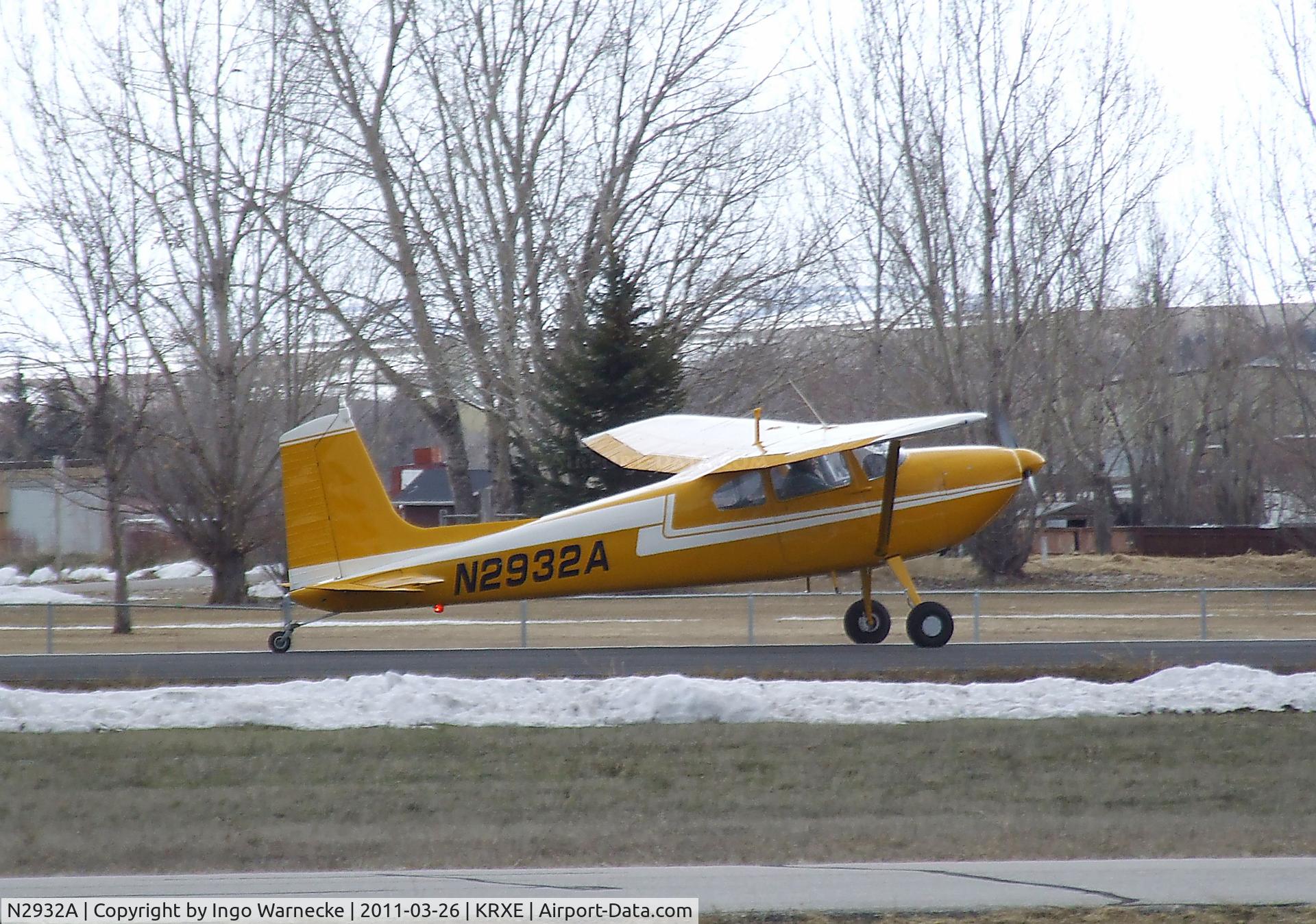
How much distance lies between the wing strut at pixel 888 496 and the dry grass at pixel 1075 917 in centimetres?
1124

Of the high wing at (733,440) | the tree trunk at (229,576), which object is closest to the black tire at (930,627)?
the high wing at (733,440)

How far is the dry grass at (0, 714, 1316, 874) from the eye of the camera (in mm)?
7754

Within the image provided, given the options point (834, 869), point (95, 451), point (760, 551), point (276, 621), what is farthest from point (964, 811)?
point (95, 451)

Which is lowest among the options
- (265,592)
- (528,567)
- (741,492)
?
(265,592)

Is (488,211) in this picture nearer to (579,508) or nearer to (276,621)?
(276,621)

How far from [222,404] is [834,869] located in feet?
83.4

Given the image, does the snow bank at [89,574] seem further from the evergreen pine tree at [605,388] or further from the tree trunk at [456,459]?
the evergreen pine tree at [605,388]

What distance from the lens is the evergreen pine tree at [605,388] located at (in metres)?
30.1

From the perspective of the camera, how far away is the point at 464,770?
413 inches

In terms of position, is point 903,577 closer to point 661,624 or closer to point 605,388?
point 661,624

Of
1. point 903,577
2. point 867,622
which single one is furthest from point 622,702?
point 867,622

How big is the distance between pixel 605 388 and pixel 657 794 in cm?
2089

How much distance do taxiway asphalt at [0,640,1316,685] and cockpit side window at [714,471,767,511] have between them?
80.9 inches

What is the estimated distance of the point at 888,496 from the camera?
17609 millimetres
